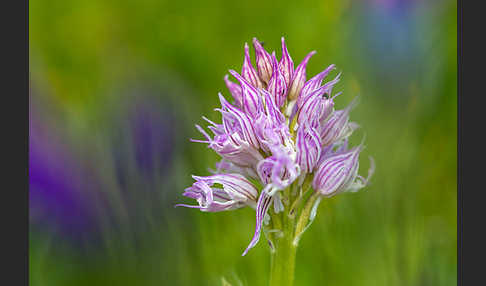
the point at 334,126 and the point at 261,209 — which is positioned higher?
the point at 334,126

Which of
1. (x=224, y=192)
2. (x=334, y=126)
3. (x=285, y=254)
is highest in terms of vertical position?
(x=334, y=126)

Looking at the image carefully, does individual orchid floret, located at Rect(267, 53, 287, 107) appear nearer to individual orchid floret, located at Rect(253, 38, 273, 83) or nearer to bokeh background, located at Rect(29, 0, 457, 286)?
individual orchid floret, located at Rect(253, 38, 273, 83)

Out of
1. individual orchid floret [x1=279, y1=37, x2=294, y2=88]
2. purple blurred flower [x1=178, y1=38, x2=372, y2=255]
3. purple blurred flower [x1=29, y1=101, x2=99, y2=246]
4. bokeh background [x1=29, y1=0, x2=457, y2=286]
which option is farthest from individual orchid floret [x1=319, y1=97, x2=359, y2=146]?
purple blurred flower [x1=29, y1=101, x2=99, y2=246]

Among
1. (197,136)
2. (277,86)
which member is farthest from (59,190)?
(277,86)

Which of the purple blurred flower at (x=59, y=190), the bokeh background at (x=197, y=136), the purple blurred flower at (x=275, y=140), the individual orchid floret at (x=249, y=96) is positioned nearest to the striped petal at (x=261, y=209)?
the purple blurred flower at (x=275, y=140)

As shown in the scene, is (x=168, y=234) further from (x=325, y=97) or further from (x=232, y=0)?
(x=232, y=0)

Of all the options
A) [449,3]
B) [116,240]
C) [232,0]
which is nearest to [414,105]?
[449,3]

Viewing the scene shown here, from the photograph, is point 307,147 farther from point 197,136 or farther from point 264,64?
point 197,136
